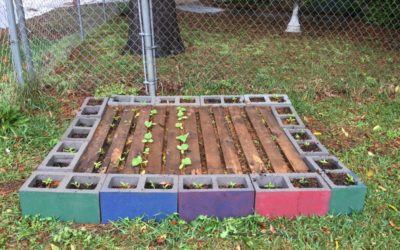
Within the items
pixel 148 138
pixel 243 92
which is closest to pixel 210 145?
pixel 148 138

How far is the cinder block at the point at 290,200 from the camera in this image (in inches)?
97.9

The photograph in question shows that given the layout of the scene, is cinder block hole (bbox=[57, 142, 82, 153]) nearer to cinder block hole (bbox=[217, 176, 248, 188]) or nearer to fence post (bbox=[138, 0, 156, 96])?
cinder block hole (bbox=[217, 176, 248, 188])

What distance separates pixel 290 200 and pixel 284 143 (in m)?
0.75

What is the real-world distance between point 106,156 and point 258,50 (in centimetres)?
386

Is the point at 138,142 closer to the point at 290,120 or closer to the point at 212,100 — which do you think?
the point at 212,100

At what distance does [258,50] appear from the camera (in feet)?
20.5

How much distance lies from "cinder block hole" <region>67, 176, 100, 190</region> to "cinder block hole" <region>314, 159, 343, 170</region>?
1.49 meters

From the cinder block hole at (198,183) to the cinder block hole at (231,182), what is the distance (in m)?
0.06

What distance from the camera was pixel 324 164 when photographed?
9.49 feet

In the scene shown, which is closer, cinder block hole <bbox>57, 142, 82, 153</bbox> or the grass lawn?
the grass lawn

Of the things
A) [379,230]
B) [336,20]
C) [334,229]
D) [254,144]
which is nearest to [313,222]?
[334,229]

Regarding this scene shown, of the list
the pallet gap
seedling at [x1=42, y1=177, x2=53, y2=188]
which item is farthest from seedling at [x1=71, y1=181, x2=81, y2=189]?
the pallet gap

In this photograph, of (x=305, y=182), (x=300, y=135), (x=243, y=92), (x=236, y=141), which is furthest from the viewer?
(x=243, y=92)

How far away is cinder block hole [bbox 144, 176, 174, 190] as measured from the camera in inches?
101
